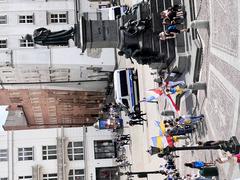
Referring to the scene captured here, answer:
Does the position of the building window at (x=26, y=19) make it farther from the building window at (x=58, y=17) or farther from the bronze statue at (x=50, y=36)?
the bronze statue at (x=50, y=36)

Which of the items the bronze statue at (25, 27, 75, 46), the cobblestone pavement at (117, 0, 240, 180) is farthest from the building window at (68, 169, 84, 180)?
the cobblestone pavement at (117, 0, 240, 180)

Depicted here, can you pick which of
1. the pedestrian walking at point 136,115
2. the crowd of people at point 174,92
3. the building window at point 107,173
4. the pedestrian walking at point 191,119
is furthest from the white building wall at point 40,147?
the pedestrian walking at point 191,119

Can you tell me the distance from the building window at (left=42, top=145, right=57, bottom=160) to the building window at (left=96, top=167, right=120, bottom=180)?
14.2 feet

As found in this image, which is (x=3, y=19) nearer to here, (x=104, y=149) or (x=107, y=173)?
(x=104, y=149)

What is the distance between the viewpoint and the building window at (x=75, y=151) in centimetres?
4653

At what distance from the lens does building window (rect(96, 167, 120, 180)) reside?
46.8 meters

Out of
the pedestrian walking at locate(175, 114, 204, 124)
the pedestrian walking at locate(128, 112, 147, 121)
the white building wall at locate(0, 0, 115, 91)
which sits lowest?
the pedestrian walking at locate(128, 112, 147, 121)

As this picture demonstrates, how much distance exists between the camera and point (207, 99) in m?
19.6

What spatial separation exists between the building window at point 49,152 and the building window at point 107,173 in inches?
171

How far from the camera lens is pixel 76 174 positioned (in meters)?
46.1

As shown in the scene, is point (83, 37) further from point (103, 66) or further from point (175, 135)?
point (103, 66)

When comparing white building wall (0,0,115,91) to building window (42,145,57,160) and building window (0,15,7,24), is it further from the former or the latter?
building window (42,145,57,160)

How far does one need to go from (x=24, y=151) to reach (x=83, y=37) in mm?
24602

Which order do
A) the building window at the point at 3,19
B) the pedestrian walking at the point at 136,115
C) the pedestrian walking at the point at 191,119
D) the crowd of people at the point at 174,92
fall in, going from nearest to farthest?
1. the crowd of people at the point at 174,92
2. the pedestrian walking at the point at 191,119
3. the pedestrian walking at the point at 136,115
4. the building window at the point at 3,19
